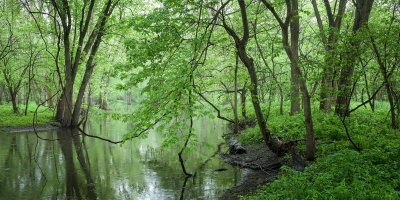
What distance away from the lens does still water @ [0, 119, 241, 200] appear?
7.04 m

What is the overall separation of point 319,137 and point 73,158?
9336 mm

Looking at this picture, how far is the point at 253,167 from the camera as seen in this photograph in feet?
29.4

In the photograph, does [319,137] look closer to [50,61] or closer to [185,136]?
[185,136]

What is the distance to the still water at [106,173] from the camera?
7.04m

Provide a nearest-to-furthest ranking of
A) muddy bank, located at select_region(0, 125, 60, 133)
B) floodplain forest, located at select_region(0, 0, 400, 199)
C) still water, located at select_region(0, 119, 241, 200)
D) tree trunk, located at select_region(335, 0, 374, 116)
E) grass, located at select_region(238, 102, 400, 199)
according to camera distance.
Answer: grass, located at select_region(238, 102, 400, 199), floodplain forest, located at select_region(0, 0, 400, 199), tree trunk, located at select_region(335, 0, 374, 116), still water, located at select_region(0, 119, 241, 200), muddy bank, located at select_region(0, 125, 60, 133)

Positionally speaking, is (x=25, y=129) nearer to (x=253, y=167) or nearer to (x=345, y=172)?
(x=253, y=167)

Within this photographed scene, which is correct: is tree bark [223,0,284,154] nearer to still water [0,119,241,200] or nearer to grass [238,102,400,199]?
grass [238,102,400,199]

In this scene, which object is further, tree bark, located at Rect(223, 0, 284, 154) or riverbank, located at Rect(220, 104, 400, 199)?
tree bark, located at Rect(223, 0, 284, 154)

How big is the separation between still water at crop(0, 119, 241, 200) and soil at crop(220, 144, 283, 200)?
333mm

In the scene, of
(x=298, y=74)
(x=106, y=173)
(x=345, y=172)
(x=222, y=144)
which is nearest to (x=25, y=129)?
(x=106, y=173)

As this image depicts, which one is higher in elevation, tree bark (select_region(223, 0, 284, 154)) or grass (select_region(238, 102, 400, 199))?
tree bark (select_region(223, 0, 284, 154))

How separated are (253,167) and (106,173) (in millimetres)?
4884

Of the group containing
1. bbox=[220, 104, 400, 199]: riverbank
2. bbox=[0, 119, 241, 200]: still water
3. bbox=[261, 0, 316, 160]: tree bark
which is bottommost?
bbox=[0, 119, 241, 200]: still water

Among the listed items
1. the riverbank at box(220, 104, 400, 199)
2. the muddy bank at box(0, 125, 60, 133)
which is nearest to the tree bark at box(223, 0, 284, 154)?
Result: the riverbank at box(220, 104, 400, 199)
